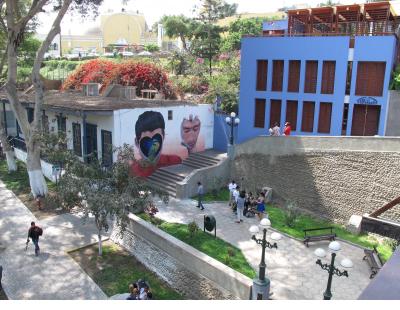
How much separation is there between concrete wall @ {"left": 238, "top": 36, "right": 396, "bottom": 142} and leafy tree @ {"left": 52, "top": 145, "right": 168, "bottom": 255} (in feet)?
35.2

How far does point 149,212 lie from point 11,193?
29.5ft

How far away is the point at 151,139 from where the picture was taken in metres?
21.5

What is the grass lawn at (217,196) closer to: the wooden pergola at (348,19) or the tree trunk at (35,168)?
the tree trunk at (35,168)

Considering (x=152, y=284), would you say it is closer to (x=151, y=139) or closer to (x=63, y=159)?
(x=63, y=159)

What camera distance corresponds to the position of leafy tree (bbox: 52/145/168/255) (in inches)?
514

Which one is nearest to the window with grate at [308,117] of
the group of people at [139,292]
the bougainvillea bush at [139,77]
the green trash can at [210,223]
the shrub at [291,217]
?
the shrub at [291,217]

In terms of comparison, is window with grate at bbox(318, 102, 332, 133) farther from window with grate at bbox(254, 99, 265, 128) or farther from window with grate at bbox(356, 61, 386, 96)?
window with grate at bbox(254, 99, 265, 128)

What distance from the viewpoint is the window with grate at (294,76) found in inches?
873

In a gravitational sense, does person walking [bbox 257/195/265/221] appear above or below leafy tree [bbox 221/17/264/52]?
below

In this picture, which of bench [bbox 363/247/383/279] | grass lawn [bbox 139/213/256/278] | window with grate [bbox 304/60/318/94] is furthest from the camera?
window with grate [bbox 304/60/318/94]

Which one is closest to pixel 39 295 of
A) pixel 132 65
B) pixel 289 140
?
pixel 289 140

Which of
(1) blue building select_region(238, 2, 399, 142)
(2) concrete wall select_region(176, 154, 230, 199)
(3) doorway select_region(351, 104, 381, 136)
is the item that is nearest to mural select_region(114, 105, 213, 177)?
(2) concrete wall select_region(176, 154, 230, 199)

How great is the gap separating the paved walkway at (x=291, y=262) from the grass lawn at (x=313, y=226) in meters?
0.80

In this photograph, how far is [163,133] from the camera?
2211 centimetres
